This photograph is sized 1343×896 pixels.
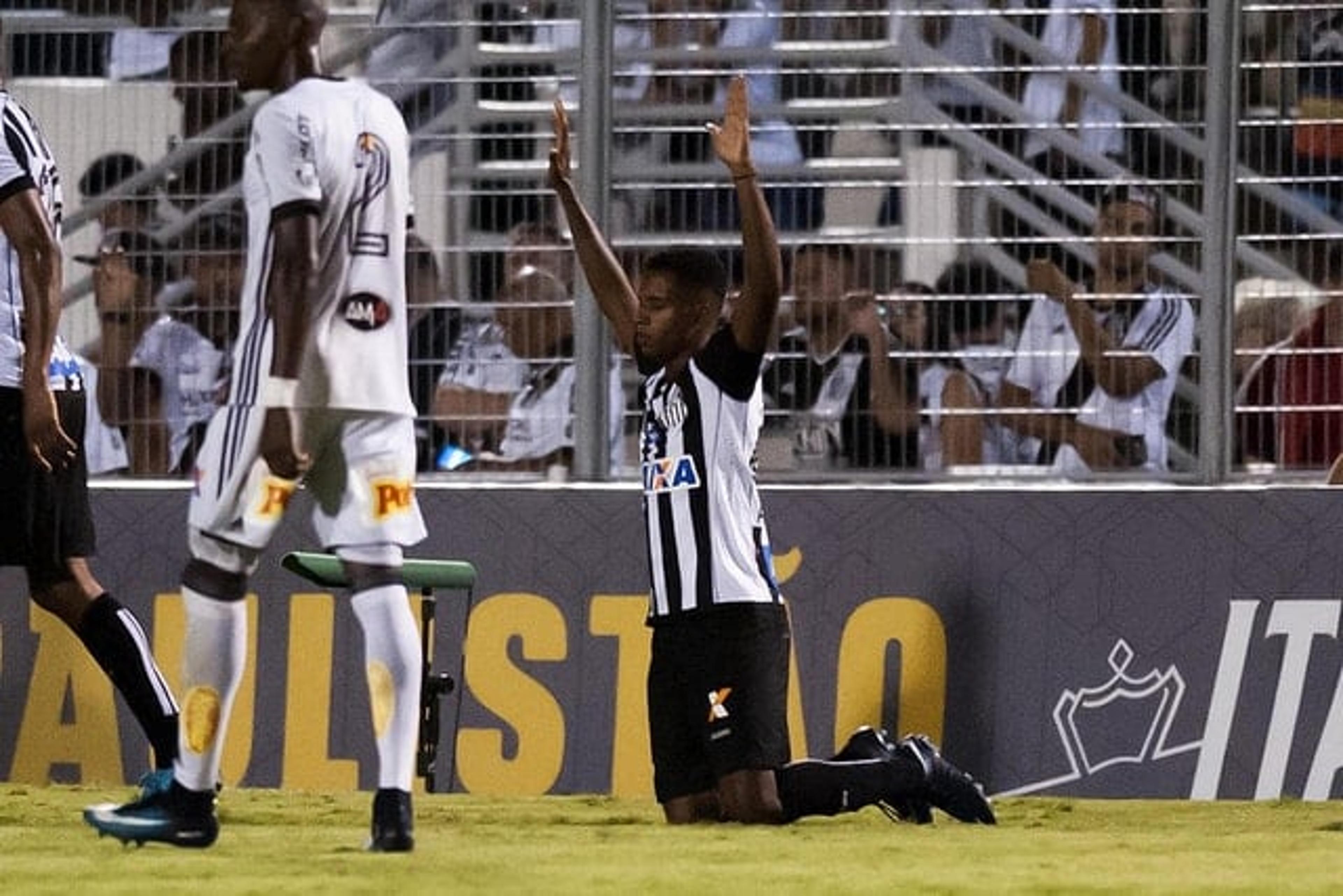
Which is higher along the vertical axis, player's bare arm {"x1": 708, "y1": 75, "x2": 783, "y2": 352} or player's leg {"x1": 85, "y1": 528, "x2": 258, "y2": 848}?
player's bare arm {"x1": 708, "y1": 75, "x2": 783, "y2": 352}

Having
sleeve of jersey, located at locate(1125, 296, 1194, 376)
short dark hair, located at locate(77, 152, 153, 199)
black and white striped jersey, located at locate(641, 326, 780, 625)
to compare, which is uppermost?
short dark hair, located at locate(77, 152, 153, 199)

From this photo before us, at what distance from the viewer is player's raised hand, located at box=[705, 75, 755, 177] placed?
8430 mm

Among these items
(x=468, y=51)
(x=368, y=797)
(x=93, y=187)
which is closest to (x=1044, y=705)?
(x=368, y=797)

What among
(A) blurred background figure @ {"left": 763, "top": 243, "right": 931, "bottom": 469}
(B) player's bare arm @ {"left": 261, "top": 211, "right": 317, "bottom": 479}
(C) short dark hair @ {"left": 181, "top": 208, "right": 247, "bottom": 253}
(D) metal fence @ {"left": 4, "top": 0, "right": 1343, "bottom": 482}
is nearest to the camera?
(B) player's bare arm @ {"left": 261, "top": 211, "right": 317, "bottom": 479}

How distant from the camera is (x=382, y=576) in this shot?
740cm

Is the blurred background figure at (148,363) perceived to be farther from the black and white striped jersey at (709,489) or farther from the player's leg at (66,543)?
the black and white striped jersey at (709,489)

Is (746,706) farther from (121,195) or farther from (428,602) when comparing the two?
(121,195)

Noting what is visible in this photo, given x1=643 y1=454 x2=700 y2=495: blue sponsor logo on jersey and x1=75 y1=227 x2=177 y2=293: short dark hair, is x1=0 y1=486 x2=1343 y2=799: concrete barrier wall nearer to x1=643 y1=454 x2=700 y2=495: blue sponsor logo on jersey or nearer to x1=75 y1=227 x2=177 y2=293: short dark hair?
x1=75 y1=227 x2=177 y2=293: short dark hair

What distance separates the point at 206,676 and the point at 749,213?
77.2 inches

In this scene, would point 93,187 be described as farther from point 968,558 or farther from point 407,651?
point 407,651

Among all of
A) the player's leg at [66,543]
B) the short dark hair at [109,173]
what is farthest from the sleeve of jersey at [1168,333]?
the player's leg at [66,543]

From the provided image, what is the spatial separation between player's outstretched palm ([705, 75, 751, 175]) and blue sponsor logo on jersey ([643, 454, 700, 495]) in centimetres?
93

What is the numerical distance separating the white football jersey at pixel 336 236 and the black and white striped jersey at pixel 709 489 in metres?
1.62

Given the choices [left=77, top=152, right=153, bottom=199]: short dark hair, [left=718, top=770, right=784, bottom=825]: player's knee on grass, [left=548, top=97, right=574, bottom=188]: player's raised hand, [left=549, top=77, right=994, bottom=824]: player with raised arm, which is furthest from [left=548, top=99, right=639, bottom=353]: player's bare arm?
[left=77, top=152, right=153, bottom=199]: short dark hair
